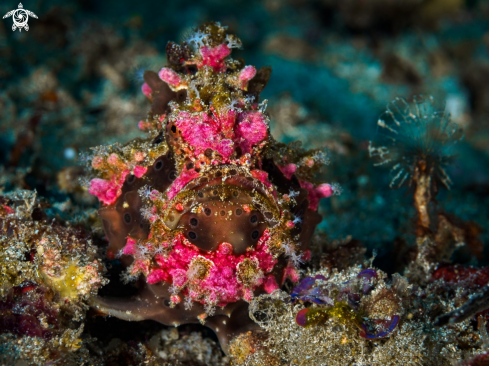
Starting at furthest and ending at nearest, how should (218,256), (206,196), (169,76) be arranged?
(169,76), (218,256), (206,196)

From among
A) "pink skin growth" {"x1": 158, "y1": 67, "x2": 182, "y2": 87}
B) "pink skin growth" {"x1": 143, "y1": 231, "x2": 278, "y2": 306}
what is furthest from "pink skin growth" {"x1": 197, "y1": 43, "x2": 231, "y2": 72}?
"pink skin growth" {"x1": 143, "y1": 231, "x2": 278, "y2": 306}

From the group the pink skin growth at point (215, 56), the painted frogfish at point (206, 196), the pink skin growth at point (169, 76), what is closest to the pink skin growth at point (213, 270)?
the painted frogfish at point (206, 196)

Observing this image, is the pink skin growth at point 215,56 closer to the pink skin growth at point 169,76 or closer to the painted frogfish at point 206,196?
the painted frogfish at point 206,196

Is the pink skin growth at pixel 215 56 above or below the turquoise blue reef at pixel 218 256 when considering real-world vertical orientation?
above

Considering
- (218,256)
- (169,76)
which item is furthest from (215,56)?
(218,256)

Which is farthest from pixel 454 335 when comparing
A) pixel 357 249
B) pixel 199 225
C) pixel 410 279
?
pixel 199 225

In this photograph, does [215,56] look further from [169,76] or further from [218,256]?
[218,256]

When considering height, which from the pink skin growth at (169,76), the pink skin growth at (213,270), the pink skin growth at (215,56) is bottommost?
the pink skin growth at (213,270)

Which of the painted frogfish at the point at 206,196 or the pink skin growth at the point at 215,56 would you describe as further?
the pink skin growth at the point at 215,56

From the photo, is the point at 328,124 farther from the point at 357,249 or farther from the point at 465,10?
the point at 465,10
